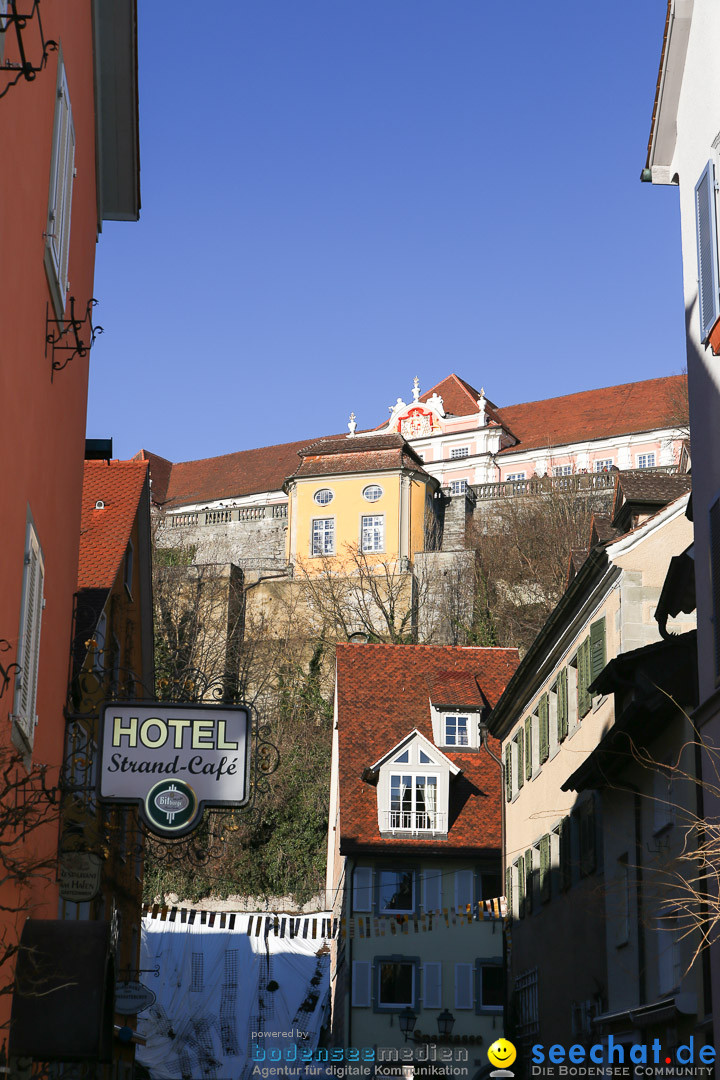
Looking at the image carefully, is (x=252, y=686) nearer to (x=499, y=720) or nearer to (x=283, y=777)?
(x=283, y=777)

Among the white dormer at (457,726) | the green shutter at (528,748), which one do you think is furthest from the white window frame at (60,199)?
the white dormer at (457,726)

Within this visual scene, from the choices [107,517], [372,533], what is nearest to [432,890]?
[107,517]

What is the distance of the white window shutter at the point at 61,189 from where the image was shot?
32.6 feet

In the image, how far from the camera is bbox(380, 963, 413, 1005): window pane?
29.7 meters

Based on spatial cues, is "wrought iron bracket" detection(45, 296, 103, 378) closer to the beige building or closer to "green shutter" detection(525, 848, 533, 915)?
the beige building

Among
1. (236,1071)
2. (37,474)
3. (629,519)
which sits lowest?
(236,1071)

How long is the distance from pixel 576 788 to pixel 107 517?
7325mm

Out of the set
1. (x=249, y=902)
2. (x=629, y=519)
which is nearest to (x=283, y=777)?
(x=249, y=902)

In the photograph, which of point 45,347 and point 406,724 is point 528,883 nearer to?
point 406,724

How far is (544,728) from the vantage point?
24.5m

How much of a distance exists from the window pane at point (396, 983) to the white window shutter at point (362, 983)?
0.27m

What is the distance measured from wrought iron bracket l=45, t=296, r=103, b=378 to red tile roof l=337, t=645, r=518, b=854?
20465 mm

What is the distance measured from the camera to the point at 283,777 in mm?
43812

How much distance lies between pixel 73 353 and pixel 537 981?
53.4 ft
